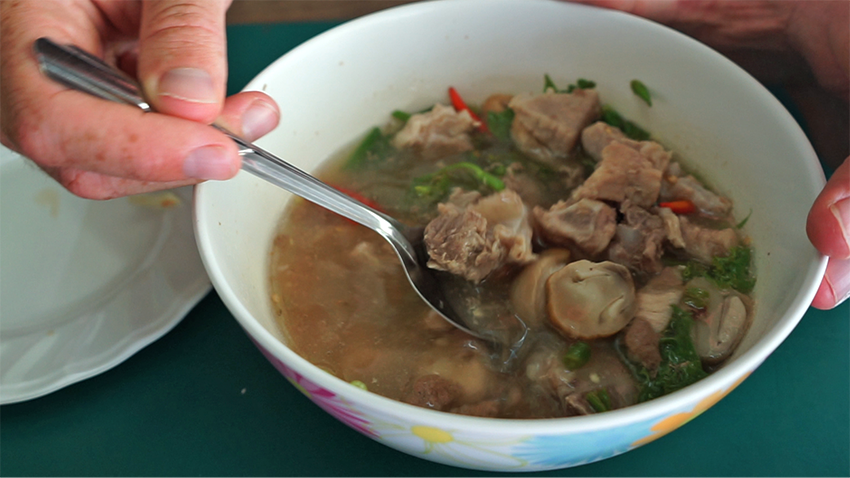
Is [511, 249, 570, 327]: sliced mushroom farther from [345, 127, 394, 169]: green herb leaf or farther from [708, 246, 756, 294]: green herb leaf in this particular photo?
[345, 127, 394, 169]: green herb leaf

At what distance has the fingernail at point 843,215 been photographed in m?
0.93

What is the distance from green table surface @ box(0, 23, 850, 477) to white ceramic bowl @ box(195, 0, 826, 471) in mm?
157

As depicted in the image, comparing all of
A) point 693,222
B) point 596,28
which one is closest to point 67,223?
point 596,28

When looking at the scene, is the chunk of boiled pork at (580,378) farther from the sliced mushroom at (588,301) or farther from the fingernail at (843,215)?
the fingernail at (843,215)

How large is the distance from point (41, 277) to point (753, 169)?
5.28ft

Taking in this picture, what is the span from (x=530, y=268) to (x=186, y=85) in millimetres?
751

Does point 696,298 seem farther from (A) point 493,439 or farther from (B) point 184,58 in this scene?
(B) point 184,58

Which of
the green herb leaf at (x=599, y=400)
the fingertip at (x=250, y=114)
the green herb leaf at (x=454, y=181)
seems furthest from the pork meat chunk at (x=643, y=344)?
the fingertip at (x=250, y=114)

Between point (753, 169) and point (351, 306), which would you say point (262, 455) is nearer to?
point (351, 306)

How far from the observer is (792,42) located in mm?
1570

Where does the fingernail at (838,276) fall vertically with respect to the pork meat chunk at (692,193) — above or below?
above

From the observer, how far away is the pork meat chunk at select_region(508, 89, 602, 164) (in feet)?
5.01

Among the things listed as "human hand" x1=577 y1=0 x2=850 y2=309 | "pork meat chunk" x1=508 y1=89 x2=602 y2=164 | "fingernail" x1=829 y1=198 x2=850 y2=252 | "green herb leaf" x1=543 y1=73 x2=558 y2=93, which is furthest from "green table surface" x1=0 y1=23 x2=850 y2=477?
"green herb leaf" x1=543 y1=73 x2=558 y2=93

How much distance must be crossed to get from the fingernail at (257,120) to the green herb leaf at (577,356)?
76cm
